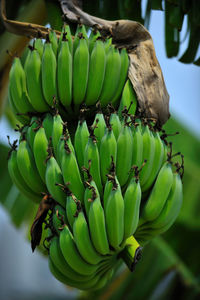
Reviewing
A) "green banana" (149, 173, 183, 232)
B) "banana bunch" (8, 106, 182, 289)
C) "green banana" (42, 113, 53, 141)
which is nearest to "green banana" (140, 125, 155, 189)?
"banana bunch" (8, 106, 182, 289)

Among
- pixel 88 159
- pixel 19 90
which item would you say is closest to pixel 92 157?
pixel 88 159

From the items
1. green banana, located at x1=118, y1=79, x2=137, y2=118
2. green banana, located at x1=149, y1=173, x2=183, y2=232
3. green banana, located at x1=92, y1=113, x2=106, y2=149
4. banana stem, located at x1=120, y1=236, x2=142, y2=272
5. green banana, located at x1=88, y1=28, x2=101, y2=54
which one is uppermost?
green banana, located at x1=88, y1=28, x2=101, y2=54

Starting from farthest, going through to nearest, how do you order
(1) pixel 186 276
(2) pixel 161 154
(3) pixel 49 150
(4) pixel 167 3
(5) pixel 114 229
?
(1) pixel 186 276
(4) pixel 167 3
(2) pixel 161 154
(3) pixel 49 150
(5) pixel 114 229

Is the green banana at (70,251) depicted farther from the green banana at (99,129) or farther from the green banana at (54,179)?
the green banana at (99,129)

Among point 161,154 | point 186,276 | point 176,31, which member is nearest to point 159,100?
point 161,154

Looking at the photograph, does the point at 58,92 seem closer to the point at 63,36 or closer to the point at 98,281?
the point at 63,36

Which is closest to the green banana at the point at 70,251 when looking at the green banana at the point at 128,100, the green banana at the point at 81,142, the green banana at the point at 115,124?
the green banana at the point at 81,142

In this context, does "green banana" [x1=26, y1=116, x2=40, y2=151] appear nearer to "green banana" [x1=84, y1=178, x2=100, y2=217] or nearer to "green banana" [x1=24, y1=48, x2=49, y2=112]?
"green banana" [x1=24, y1=48, x2=49, y2=112]
